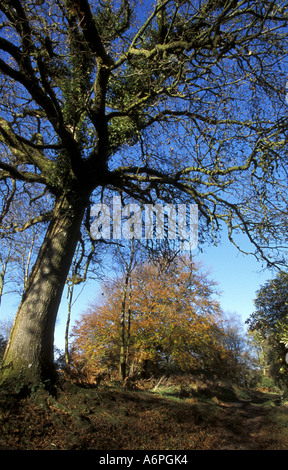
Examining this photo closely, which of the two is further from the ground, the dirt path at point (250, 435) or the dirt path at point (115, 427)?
the dirt path at point (115, 427)

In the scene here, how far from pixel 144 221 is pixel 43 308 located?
3.71m

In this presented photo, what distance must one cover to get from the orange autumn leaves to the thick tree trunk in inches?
258

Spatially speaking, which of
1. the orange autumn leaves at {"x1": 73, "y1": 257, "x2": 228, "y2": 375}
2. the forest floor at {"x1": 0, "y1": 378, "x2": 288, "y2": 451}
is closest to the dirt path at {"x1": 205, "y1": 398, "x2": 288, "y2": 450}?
the forest floor at {"x1": 0, "y1": 378, "x2": 288, "y2": 451}

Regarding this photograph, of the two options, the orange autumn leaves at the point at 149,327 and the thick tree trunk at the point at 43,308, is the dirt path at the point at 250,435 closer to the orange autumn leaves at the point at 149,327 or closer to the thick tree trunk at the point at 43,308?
the thick tree trunk at the point at 43,308

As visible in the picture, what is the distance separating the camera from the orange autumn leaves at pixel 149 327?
13188mm

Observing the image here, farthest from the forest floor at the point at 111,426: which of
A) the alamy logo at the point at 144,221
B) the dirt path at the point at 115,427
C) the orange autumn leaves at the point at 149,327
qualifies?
the orange autumn leaves at the point at 149,327

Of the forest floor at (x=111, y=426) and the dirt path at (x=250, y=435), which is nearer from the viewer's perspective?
the forest floor at (x=111, y=426)

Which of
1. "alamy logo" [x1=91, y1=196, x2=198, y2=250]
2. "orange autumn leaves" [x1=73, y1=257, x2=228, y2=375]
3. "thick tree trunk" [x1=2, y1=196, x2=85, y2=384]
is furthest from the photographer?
"orange autumn leaves" [x1=73, y1=257, x2=228, y2=375]

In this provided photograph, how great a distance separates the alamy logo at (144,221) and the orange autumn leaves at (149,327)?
4.50 metres

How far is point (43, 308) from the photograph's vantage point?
17.2ft

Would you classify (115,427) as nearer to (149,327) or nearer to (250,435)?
(250,435)

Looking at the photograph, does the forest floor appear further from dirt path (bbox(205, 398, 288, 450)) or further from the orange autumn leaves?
the orange autumn leaves

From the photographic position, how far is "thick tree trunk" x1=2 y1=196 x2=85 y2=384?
491cm

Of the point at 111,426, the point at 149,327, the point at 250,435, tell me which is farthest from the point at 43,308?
the point at 149,327
